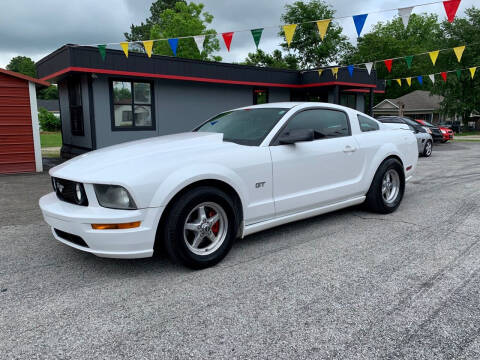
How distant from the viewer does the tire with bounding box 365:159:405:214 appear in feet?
16.8

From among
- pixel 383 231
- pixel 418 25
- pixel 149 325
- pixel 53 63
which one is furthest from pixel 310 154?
pixel 418 25

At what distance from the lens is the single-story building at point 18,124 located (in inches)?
385

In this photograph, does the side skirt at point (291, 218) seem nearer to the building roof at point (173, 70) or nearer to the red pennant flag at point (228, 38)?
the red pennant flag at point (228, 38)

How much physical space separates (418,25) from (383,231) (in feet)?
226

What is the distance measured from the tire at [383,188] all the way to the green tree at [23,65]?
87.7 m

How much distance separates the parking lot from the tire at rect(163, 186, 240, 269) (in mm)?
171

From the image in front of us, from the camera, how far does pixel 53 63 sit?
11633 millimetres

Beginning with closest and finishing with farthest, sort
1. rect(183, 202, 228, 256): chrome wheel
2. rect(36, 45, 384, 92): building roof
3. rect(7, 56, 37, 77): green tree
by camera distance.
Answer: rect(183, 202, 228, 256): chrome wheel < rect(36, 45, 384, 92): building roof < rect(7, 56, 37, 77): green tree

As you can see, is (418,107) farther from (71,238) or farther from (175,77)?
(71,238)

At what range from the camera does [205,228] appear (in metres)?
3.45

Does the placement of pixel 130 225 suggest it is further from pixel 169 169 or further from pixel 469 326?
pixel 469 326


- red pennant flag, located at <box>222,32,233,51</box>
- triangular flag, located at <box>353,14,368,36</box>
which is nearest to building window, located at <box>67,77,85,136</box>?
red pennant flag, located at <box>222,32,233,51</box>

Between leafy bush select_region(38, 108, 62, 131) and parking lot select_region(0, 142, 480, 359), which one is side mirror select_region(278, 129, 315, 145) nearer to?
parking lot select_region(0, 142, 480, 359)

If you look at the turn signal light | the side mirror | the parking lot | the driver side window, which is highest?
the driver side window
